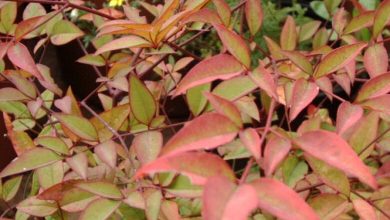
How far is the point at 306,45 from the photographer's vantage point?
1.76 m

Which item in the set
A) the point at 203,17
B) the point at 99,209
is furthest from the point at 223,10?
the point at 99,209

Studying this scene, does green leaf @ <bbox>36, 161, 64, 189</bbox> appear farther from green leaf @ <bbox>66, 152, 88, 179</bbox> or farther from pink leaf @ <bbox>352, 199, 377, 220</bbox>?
pink leaf @ <bbox>352, 199, 377, 220</bbox>

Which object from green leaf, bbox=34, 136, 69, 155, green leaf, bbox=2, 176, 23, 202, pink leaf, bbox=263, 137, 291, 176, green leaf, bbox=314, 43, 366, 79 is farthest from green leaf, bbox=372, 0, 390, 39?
green leaf, bbox=2, 176, 23, 202

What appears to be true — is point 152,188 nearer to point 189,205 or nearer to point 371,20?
point 189,205

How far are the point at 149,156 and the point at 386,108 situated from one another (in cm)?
27

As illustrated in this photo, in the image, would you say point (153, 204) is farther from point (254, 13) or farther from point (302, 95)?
point (254, 13)

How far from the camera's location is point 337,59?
0.62 meters

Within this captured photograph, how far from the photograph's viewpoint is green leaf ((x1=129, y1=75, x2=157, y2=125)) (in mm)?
689

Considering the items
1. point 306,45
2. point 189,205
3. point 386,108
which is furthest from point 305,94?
point 306,45

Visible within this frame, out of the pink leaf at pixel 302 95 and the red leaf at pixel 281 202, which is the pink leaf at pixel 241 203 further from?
the pink leaf at pixel 302 95

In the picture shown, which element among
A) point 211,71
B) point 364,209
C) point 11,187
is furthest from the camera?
point 11,187

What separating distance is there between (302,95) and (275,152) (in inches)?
5.2

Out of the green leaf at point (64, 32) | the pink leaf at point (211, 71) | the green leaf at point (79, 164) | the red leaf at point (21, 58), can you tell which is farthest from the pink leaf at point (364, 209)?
the green leaf at point (64, 32)

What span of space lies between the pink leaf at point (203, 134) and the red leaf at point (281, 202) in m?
0.05
